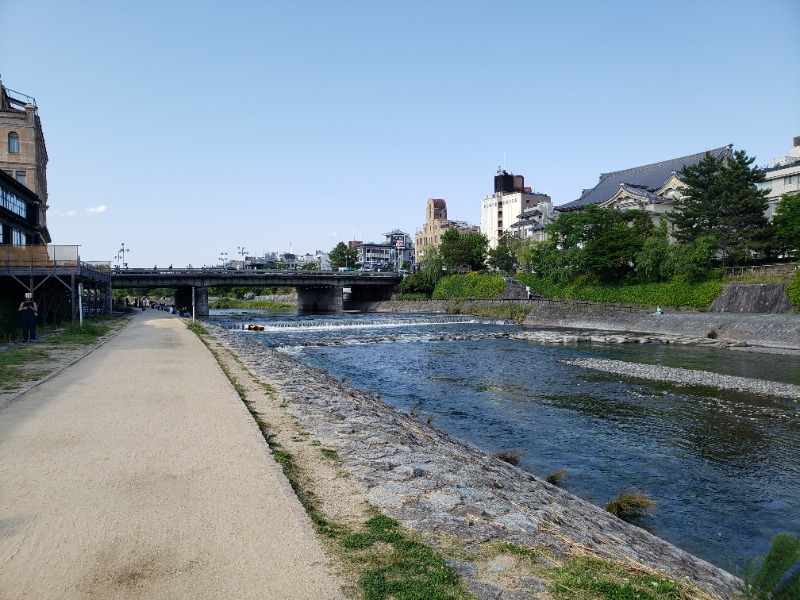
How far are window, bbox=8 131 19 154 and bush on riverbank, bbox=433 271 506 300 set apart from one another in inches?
2166

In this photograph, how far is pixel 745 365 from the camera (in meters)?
25.7

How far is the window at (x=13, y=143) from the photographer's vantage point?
156ft

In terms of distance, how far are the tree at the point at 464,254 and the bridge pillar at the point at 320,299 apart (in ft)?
65.6

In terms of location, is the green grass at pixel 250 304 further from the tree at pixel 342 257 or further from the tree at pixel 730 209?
the tree at pixel 730 209

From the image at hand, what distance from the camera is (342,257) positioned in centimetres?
12925

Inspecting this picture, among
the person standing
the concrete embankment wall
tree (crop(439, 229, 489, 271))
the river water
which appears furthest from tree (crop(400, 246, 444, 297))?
the person standing

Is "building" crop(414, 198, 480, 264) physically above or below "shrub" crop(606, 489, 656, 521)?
above

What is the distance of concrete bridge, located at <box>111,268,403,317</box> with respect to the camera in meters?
61.1

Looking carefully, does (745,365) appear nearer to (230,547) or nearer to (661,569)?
(661,569)

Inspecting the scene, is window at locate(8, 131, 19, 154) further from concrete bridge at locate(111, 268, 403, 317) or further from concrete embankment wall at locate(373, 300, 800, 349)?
concrete embankment wall at locate(373, 300, 800, 349)

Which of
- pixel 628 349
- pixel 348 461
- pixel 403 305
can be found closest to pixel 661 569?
pixel 348 461

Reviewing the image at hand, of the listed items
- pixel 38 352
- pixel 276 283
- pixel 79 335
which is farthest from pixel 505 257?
pixel 38 352

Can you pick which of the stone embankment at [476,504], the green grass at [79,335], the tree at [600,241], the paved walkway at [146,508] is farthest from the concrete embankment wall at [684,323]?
the green grass at [79,335]

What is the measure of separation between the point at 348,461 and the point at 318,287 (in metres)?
76.1
